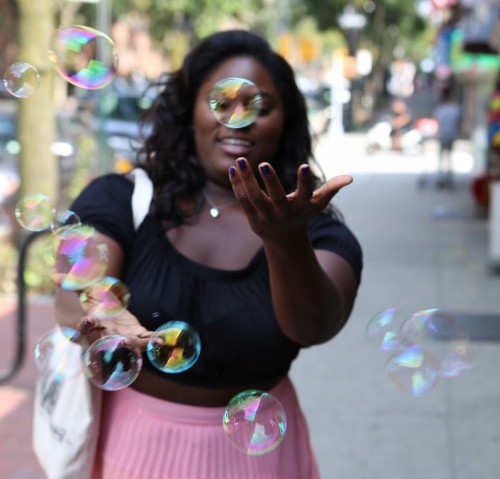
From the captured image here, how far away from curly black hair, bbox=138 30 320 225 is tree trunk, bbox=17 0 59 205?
581cm

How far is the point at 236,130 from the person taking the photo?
2154 mm

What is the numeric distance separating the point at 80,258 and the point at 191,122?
0.47 m

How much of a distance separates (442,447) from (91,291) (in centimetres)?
304

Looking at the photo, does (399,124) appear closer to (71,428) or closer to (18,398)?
(18,398)

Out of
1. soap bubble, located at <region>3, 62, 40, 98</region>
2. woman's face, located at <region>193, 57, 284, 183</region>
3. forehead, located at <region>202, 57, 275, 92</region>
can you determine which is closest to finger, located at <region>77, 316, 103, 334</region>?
woman's face, located at <region>193, 57, 284, 183</region>

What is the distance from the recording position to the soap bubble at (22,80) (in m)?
3.00

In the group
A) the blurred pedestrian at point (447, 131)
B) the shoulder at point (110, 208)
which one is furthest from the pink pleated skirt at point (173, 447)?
the blurred pedestrian at point (447, 131)

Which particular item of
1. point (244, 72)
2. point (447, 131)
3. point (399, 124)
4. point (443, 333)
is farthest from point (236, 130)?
point (399, 124)

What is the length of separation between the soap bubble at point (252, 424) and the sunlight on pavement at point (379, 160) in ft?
55.5

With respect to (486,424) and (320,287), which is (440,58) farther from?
(320,287)

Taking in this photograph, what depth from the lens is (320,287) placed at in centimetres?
200

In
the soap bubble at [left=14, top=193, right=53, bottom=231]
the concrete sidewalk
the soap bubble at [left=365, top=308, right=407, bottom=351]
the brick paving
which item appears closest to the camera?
the soap bubble at [left=365, top=308, right=407, bottom=351]

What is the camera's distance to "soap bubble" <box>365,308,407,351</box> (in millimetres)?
2543

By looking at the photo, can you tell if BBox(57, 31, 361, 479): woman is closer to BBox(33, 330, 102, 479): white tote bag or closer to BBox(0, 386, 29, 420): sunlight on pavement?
BBox(33, 330, 102, 479): white tote bag
